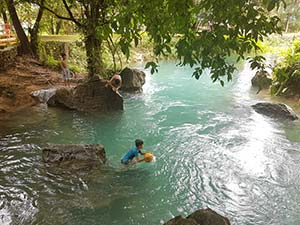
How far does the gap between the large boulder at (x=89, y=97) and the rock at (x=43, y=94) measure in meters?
0.54

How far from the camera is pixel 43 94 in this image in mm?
12891

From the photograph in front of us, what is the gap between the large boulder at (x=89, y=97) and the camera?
12.1 metres

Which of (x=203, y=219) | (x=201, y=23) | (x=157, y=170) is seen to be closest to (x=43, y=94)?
(x=157, y=170)

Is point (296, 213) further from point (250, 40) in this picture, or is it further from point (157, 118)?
point (157, 118)

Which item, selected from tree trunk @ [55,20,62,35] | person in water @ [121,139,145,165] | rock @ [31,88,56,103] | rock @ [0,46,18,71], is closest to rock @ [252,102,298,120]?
person in water @ [121,139,145,165]

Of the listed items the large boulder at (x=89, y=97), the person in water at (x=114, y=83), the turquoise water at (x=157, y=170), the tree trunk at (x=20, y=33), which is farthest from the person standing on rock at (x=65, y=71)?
the tree trunk at (x=20, y=33)

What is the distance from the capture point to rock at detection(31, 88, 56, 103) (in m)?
12.7

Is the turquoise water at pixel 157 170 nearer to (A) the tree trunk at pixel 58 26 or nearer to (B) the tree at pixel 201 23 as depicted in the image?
(B) the tree at pixel 201 23

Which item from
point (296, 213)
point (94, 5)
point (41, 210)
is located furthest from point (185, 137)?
point (94, 5)

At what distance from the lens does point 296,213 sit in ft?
20.1

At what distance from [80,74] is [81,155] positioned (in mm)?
10084

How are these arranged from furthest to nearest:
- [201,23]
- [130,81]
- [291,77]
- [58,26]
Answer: [58,26] → [130,81] → [291,77] → [201,23]

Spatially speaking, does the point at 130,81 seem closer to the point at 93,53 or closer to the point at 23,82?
the point at 93,53

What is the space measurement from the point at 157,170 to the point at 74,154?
1925 mm
